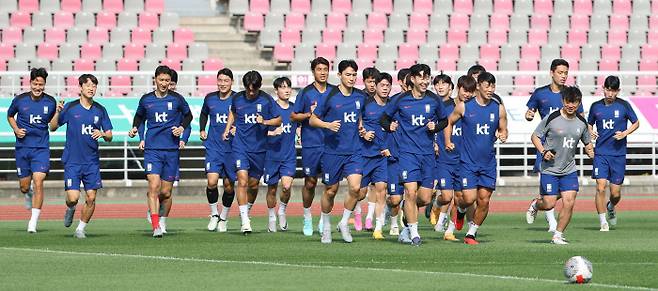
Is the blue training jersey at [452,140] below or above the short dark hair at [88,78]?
below

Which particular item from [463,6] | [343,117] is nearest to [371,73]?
[343,117]

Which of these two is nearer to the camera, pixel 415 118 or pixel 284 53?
pixel 415 118

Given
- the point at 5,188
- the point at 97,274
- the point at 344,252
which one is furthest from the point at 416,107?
the point at 5,188

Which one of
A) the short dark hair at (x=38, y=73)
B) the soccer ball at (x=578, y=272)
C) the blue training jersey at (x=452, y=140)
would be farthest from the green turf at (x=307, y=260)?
the short dark hair at (x=38, y=73)

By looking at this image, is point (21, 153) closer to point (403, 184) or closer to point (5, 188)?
point (403, 184)

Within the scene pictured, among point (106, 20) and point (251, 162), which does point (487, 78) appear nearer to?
point (251, 162)

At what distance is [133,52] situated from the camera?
34125 millimetres

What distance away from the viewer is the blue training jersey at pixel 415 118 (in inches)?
656

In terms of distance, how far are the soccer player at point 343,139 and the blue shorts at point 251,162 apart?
213cm

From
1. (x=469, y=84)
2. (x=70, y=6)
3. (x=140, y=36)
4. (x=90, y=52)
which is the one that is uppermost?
(x=70, y=6)

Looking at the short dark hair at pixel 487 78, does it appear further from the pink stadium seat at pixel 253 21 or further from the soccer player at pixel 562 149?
the pink stadium seat at pixel 253 21

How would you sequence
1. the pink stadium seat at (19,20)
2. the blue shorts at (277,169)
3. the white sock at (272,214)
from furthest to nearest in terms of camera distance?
the pink stadium seat at (19,20) < the blue shorts at (277,169) < the white sock at (272,214)

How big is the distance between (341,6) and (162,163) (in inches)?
756

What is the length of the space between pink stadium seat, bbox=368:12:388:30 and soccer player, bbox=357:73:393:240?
18.5 m
